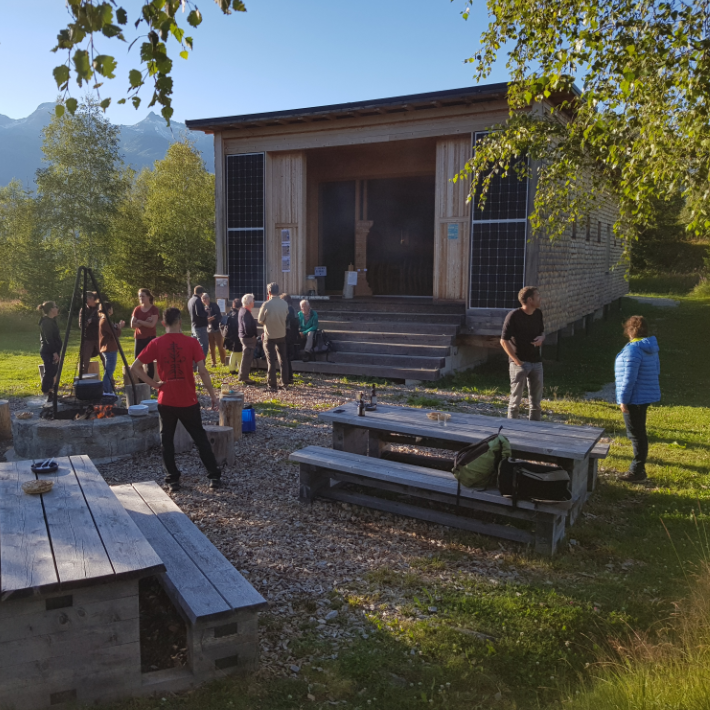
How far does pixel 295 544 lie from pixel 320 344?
7.96m

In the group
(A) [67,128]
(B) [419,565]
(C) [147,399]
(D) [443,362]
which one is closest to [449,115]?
(D) [443,362]

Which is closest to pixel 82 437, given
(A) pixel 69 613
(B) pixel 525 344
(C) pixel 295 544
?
(C) pixel 295 544

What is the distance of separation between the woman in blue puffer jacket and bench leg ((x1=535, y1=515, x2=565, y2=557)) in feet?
6.48

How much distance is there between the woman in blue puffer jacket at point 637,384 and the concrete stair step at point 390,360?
563cm

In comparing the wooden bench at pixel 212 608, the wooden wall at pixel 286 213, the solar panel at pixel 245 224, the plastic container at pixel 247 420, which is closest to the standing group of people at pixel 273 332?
the wooden wall at pixel 286 213

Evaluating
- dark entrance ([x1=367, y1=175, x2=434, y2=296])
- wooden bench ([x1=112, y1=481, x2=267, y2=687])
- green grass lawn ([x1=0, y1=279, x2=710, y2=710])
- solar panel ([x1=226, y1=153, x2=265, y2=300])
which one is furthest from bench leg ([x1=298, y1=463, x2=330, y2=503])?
dark entrance ([x1=367, y1=175, x2=434, y2=296])

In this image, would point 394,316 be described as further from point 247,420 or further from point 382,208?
point 247,420

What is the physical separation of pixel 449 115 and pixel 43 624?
1191 cm

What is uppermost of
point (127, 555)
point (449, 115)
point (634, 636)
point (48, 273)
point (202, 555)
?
point (449, 115)

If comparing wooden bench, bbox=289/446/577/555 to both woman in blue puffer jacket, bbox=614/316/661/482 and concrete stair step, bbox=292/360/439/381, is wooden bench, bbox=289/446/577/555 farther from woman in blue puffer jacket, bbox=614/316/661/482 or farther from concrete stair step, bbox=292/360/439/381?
concrete stair step, bbox=292/360/439/381

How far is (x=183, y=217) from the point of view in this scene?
102ft

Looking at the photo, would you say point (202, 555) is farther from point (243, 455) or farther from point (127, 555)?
point (243, 455)

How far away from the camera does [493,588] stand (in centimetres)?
407

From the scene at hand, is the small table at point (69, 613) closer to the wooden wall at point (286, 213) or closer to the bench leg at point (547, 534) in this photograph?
the bench leg at point (547, 534)
